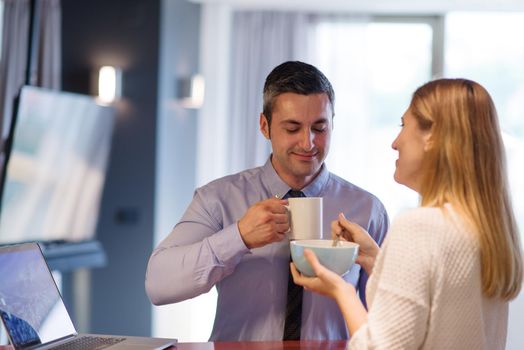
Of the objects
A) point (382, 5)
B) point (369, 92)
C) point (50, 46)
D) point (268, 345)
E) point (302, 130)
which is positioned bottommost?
point (268, 345)

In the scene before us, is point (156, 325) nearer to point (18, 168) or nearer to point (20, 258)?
point (18, 168)

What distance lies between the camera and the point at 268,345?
1801 mm

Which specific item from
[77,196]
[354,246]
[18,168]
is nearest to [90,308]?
[77,196]

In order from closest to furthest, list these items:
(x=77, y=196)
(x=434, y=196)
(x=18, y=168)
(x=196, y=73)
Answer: (x=434, y=196) < (x=18, y=168) < (x=77, y=196) < (x=196, y=73)

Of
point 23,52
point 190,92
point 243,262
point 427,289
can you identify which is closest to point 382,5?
point 190,92

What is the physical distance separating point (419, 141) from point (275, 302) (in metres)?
0.79

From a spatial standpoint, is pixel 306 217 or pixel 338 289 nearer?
pixel 338 289

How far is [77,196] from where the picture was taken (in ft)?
15.3

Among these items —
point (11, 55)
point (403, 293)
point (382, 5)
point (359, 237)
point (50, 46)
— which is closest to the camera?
point (403, 293)

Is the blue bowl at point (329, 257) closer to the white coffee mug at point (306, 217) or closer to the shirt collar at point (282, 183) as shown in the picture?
the white coffee mug at point (306, 217)

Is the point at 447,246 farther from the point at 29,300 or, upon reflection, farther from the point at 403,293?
the point at 29,300

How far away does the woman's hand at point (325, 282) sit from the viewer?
56.4 inches

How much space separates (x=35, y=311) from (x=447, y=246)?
0.90m

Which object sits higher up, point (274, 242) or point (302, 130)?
point (302, 130)
